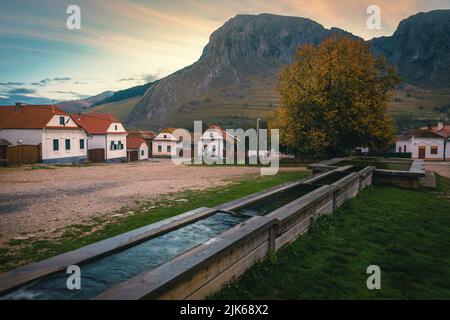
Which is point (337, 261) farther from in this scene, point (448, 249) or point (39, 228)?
point (39, 228)

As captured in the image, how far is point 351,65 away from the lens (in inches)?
842

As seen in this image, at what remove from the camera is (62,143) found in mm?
34094

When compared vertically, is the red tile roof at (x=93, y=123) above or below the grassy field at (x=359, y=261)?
above

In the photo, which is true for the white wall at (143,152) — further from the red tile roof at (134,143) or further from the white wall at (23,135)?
the white wall at (23,135)

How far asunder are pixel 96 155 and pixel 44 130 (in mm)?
9106

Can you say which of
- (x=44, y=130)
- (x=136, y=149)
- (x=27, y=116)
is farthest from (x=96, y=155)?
(x=136, y=149)

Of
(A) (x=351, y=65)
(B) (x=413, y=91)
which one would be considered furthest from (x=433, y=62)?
(A) (x=351, y=65)

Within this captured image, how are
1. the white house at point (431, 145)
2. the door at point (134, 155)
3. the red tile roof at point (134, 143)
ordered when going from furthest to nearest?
1. the red tile roof at point (134, 143)
2. the door at point (134, 155)
3. the white house at point (431, 145)

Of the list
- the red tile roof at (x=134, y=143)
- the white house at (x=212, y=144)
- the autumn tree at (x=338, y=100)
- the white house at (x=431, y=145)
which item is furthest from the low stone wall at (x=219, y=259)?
the white house at (x=212, y=144)

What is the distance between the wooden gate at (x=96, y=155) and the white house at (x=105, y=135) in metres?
0.15

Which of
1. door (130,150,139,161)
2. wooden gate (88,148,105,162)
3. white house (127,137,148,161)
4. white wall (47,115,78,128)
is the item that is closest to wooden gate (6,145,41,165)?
white wall (47,115,78,128)

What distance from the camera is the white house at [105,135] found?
41125 millimetres

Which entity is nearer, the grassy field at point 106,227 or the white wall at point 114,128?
the grassy field at point 106,227

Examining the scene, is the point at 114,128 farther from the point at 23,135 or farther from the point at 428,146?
the point at 428,146
